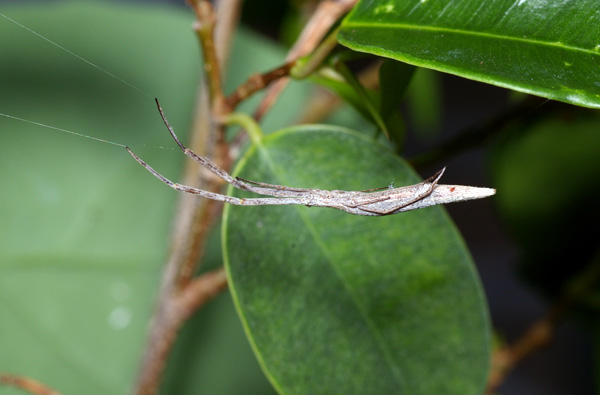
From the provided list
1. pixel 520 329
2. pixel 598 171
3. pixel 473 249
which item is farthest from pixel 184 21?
pixel 520 329

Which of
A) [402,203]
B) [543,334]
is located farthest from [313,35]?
[543,334]

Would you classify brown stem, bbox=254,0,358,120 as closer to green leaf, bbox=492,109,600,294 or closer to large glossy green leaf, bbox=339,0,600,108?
large glossy green leaf, bbox=339,0,600,108

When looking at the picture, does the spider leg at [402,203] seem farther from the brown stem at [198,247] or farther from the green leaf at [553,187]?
the green leaf at [553,187]

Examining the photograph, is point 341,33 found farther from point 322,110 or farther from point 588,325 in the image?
point 588,325

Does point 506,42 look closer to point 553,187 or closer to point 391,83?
point 391,83

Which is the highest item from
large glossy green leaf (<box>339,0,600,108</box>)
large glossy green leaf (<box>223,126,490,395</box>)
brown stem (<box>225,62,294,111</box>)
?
large glossy green leaf (<box>339,0,600,108</box>)

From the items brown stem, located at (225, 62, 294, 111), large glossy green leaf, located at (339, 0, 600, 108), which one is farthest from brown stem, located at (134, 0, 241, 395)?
large glossy green leaf, located at (339, 0, 600, 108)
